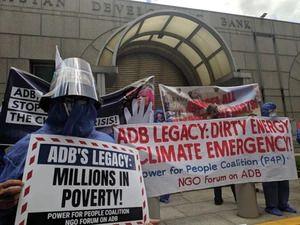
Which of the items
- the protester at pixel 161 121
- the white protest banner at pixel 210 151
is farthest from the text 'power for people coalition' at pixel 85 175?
the protester at pixel 161 121

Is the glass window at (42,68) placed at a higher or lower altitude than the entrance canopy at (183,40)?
lower

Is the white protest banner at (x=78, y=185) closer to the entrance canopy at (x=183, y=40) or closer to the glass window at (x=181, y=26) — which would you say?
the entrance canopy at (x=183, y=40)

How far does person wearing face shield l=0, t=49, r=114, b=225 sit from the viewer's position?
1.70 meters

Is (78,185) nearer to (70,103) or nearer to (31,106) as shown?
(70,103)

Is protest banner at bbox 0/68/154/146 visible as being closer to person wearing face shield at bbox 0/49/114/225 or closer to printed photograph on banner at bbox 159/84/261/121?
printed photograph on banner at bbox 159/84/261/121

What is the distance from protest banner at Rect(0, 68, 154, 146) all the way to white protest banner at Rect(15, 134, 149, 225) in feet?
6.38

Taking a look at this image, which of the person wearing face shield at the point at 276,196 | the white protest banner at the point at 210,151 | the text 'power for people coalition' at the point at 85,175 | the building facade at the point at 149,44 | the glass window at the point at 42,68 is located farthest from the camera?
the glass window at the point at 42,68

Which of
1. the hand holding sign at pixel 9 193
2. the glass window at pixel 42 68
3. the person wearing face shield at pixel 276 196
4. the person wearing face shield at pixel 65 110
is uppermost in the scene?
the glass window at pixel 42 68

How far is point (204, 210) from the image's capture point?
520 cm

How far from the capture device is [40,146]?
67.1 inches

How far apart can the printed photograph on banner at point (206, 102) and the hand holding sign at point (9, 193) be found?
3.42 m

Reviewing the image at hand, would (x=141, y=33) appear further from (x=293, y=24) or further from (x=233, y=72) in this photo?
(x=293, y=24)

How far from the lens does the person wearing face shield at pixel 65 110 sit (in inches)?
66.8

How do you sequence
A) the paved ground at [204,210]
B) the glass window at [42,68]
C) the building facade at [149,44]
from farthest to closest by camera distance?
the glass window at [42,68] < the building facade at [149,44] < the paved ground at [204,210]
